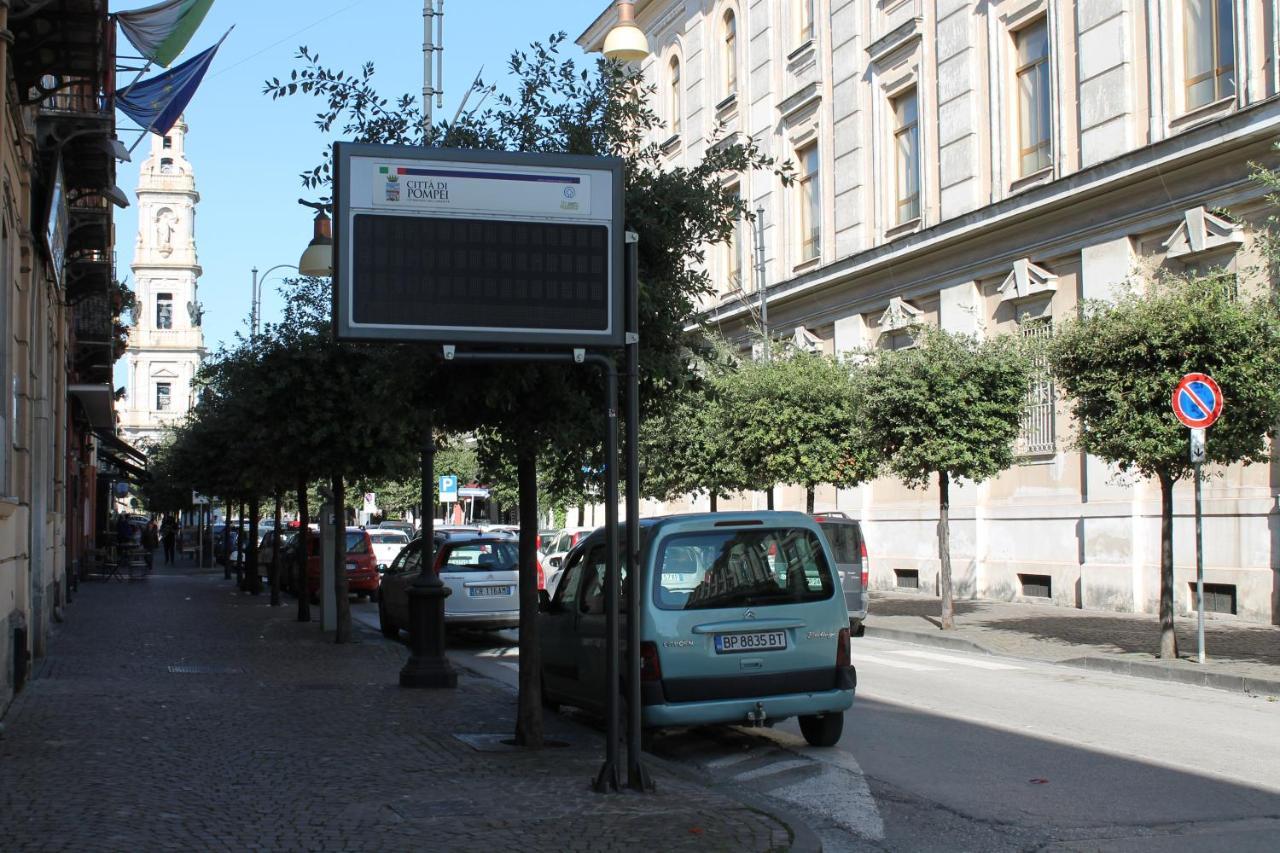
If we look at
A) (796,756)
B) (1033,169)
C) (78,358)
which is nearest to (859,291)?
(1033,169)

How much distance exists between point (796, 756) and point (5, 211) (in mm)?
8517

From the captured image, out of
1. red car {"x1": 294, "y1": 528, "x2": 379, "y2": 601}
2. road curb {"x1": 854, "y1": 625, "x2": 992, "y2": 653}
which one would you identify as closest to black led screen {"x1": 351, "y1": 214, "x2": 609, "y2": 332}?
road curb {"x1": 854, "y1": 625, "x2": 992, "y2": 653}

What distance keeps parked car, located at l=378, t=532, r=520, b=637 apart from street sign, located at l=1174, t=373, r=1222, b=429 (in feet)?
30.5

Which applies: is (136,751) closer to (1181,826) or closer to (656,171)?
(656,171)

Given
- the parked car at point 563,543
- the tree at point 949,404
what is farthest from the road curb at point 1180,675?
the parked car at point 563,543

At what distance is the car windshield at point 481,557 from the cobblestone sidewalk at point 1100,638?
5552 millimetres

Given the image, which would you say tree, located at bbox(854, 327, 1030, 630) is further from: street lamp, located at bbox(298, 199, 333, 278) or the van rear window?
street lamp, located at bbox(298, 199, 333, 278)

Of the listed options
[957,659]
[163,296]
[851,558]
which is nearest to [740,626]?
[957,659]

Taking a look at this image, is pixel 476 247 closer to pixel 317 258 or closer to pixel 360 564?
pixel 317 258

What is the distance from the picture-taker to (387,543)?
3344 cm

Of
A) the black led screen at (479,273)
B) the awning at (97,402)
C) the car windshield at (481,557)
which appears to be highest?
the awning at (97,402)

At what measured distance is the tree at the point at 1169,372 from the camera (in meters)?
15.3

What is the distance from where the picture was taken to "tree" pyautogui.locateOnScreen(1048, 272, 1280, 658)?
50.1ft

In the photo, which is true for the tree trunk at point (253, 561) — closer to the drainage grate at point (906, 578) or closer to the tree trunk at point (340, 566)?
the tree trunk at point (340, 566)
